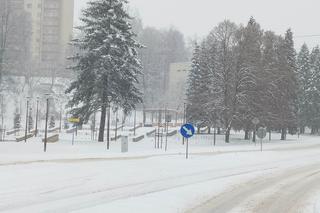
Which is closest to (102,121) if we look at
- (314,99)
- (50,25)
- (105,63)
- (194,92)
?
(105,63)

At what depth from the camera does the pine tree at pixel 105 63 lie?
41.7m

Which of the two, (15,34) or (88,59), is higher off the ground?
(15,34)

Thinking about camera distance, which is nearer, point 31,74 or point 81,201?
point 81,201

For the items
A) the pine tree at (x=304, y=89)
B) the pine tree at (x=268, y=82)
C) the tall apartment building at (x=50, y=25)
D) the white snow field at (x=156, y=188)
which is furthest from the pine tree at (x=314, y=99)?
the tall apartment building at (x=50, y=25)

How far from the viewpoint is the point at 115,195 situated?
1390 centimetres

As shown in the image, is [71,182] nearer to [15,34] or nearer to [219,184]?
[219,184]

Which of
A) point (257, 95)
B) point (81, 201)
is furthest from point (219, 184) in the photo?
point (257, 95)

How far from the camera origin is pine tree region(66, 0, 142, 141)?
4166 centimetres

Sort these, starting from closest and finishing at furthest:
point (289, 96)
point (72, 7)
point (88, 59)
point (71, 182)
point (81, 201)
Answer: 1. point (81, 201)
2. point (71, 182)
3. point (88, 59)
4. point (289, 96)
5. point (72, 7)

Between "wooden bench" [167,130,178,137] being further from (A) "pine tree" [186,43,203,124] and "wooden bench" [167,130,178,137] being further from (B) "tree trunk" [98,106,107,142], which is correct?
(B) "tree trunk" [98,106,107,142]

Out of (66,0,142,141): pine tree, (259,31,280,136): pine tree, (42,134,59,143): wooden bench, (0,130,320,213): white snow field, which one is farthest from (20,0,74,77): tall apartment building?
(0,130,320,213): white snow field

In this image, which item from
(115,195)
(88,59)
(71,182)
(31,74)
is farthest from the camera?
(31,74)

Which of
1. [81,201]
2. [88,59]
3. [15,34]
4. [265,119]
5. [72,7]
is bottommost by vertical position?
[81,201]

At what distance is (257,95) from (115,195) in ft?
124
